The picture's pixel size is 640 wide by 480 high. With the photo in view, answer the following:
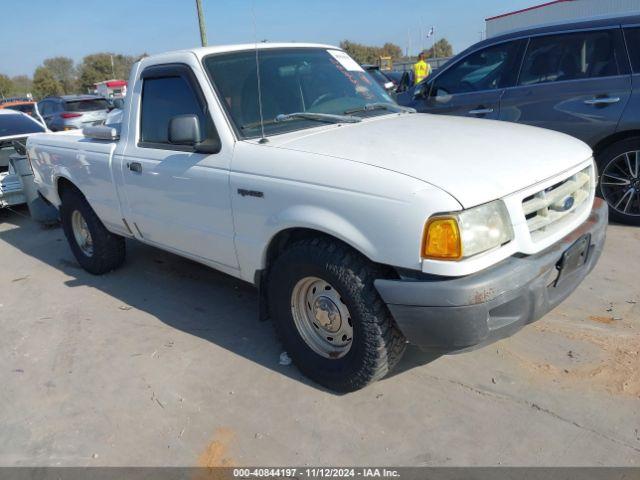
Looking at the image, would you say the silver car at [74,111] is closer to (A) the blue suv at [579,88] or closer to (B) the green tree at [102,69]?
(A) the blue suv at [579,88]

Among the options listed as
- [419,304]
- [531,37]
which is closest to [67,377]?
[419,304]

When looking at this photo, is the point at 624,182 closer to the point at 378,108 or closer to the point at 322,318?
the point at 378,108

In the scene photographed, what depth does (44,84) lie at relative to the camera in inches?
2339

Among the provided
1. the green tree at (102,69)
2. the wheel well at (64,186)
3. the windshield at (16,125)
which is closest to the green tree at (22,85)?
the green tree at (102,69)

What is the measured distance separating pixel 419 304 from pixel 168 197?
6.70 feet

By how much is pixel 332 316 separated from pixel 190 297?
200cm

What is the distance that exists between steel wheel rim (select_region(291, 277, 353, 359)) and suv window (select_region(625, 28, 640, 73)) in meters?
4.04

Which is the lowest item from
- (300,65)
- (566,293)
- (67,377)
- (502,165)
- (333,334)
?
(67,377)

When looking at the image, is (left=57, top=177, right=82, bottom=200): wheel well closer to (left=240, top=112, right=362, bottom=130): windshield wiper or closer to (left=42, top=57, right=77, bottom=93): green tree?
(left=240, top=112, right=362, bottom=130): windshield wiper

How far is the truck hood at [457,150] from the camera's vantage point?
2518 mm

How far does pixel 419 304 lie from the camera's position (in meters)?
2.47

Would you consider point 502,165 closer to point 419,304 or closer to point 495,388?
point 419,304

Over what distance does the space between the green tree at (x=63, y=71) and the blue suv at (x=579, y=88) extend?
66370 millimetres

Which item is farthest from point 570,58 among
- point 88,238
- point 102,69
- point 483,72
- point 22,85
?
point 22,85
